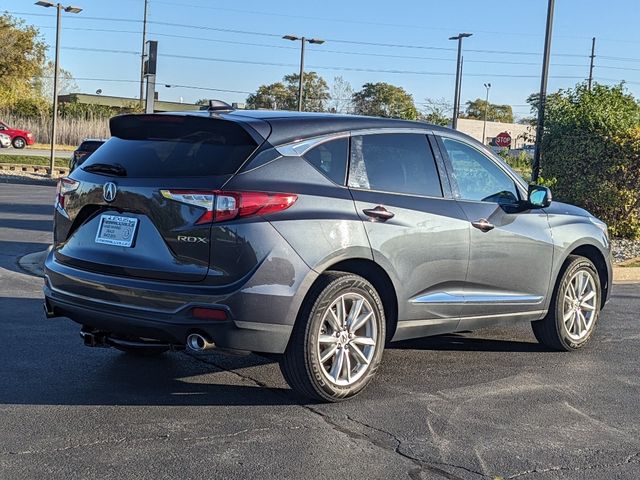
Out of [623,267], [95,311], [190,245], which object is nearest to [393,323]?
[190,245]

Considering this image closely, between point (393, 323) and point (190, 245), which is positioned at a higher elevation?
point (190, 245)

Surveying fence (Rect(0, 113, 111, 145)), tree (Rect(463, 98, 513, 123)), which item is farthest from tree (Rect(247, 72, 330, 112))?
tree (Rect(463, 98, 513, 123))

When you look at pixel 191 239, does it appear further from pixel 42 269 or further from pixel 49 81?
pixel 49 81

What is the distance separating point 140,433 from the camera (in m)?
4.46

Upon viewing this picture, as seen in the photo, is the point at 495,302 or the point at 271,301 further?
the point at 495,302

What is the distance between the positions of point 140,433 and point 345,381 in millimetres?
1336

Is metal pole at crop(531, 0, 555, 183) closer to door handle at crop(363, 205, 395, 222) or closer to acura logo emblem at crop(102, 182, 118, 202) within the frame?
door handle at crop(363, 205, 395, 222)

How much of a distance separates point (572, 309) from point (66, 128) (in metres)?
48.9

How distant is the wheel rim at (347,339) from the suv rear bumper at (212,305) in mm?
313

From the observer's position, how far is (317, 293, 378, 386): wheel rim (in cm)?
503

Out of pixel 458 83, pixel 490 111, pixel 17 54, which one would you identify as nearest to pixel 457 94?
pixel 458 83

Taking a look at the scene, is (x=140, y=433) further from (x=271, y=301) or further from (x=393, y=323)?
(x=393, y=323)

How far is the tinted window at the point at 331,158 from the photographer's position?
511cm

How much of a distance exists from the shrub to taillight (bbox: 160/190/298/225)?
38.6 ft
